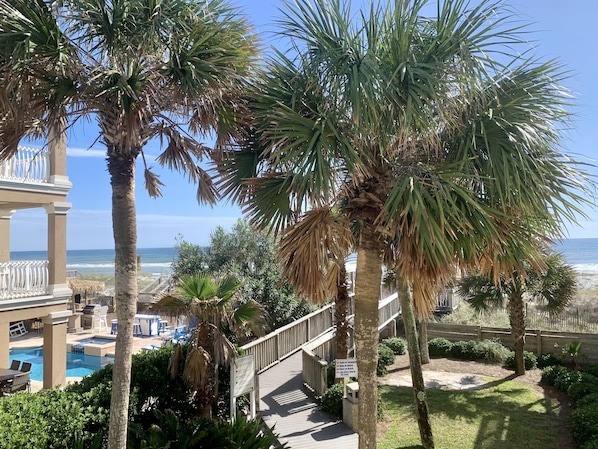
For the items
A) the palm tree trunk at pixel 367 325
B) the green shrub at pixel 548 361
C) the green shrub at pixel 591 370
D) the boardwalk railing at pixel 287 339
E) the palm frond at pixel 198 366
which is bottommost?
the green shrub at pixel 548 361

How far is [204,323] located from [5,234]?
34.9 feet

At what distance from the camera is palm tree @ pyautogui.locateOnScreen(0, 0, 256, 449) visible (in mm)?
3807

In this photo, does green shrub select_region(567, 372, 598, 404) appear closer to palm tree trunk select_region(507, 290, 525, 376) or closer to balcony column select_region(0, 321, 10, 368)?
palm tree trunk select_region(507, 290, 525, 376)

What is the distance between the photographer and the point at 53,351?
36.4ft

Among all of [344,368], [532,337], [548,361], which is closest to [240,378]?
[344,368]

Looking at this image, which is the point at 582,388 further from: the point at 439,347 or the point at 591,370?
the point at 439,347

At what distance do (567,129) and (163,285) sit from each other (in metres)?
24.3

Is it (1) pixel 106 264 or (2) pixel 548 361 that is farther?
(1) pixel 106 264

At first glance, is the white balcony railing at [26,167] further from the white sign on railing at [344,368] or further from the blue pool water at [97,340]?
the blue pool water at [97,340]

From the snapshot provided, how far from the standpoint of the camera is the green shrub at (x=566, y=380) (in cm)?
1164

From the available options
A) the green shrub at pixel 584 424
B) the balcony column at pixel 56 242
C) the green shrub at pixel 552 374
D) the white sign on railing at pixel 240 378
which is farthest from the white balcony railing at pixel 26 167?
the green shrub at pixel 552 374

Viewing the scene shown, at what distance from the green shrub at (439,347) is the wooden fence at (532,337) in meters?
0.92

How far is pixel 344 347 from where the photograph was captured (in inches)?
408

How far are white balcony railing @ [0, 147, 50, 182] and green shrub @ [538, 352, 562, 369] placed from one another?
1695 cm
